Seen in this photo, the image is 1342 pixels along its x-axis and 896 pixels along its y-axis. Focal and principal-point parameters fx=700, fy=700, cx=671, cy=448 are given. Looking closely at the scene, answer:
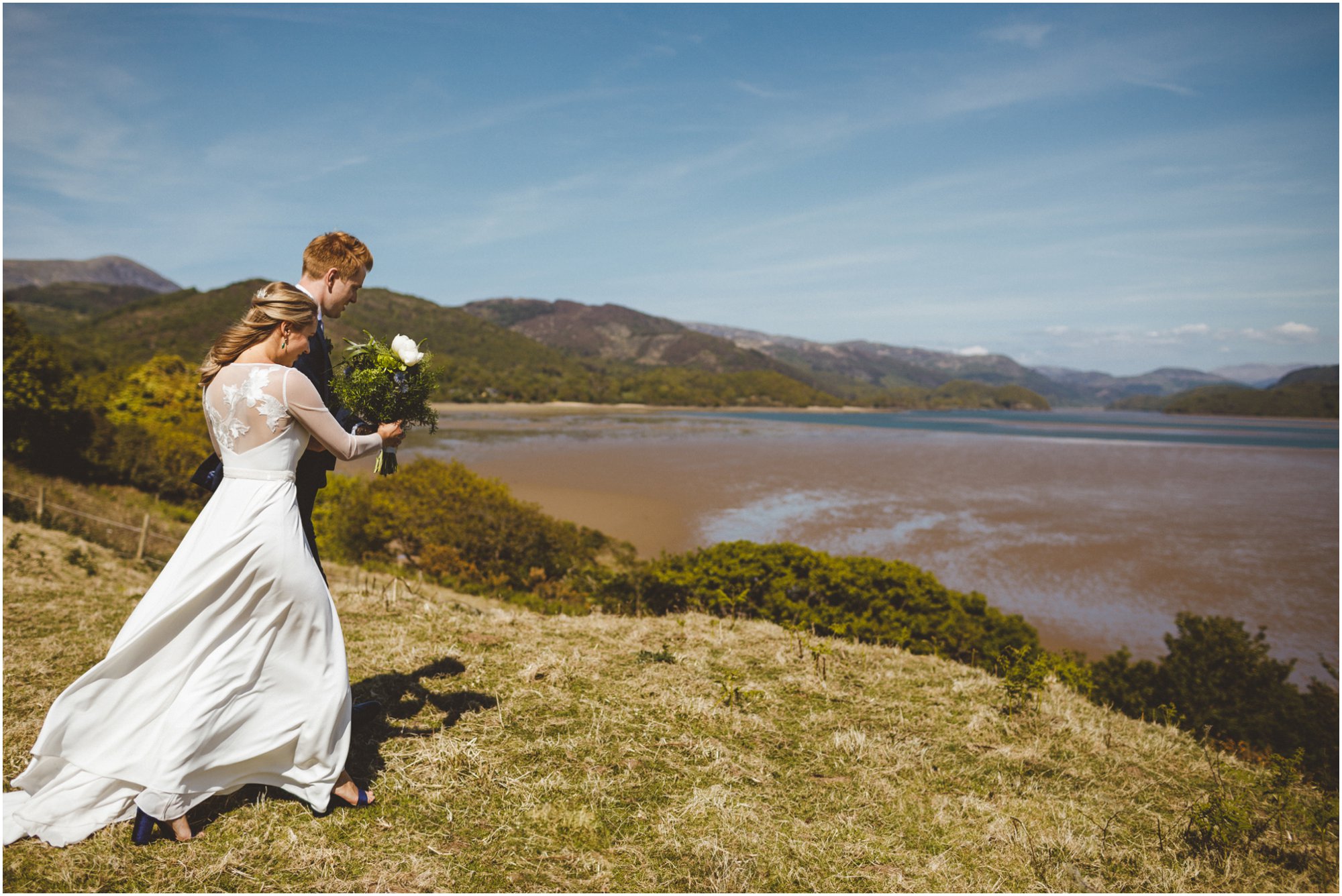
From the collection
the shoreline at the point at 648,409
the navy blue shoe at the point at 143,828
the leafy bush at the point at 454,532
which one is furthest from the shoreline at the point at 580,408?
the navy blue shoe at the point at 143,828

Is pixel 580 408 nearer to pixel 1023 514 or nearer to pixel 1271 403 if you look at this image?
pixel 1023 514

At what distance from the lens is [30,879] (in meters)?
2.90

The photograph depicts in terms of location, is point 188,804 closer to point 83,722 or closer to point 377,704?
point 83,722

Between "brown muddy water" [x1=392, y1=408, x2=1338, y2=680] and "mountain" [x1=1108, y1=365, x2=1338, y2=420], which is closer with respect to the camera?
"brown muddy water" [x1=392, y1=408, x2=1338, y2=680]

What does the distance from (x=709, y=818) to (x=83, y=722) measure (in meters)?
3.06

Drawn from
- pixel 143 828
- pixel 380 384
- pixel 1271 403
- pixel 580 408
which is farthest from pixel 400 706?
pixel 1271 403

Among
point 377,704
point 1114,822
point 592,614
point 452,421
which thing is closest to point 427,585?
point 592,614

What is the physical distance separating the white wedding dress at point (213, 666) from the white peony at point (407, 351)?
0.57 m

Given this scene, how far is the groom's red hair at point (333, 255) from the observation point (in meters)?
3.55

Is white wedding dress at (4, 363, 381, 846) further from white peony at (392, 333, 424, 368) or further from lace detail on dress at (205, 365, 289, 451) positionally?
white peony at (392, 333, 424, 368)

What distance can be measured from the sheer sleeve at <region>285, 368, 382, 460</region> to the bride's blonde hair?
0.23 m

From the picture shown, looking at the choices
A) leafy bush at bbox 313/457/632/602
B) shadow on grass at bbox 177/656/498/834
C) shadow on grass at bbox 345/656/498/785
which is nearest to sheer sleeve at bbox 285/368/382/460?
shadow on grass at bbox 177/656/498/834

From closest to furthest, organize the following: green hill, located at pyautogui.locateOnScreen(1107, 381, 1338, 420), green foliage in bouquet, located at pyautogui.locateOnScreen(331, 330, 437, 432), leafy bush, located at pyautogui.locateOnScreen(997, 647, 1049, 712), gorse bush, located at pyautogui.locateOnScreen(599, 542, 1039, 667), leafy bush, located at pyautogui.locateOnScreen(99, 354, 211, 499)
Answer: green foliage in bouquet, located at pyautogui.locateOnScreen(331, 330, 437, 432) < leafy bush, located at pyautogui.locateOnScreen(997, 647, 1049, 712) < gorse bush, located at pyautogui.locateOnScreen(599, 542, 1039, 667) < leafy bush, located at pyautogui.locateOnScreen(99, 354, 211, 499) < green hill, located at pyautogui.locateOnScreen(1107, 381, 1338, 420)

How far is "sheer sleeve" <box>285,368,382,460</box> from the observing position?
3.23 metres
